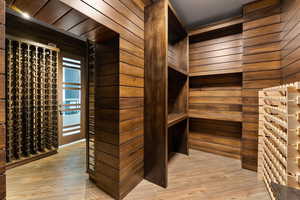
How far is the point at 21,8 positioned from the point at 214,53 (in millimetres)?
2753

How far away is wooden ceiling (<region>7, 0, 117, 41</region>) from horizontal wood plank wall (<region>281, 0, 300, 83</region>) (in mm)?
2092

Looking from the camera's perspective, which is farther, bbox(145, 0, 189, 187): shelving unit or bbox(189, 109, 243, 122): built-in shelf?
bbox(189, 109, 243, 122): built-in shelf

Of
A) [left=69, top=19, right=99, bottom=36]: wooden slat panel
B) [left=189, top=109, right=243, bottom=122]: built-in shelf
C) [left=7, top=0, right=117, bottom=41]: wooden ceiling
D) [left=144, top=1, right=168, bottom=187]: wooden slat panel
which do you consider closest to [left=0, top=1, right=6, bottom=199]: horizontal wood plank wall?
[left=7, top=0, right=117, bottom=41]: wooden ceiling

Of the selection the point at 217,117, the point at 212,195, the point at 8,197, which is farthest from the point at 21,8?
the point at 217,117

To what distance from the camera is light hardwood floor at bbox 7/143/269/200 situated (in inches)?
59.7

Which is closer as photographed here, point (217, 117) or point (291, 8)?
point (291, 8)

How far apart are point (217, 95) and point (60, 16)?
261 cm

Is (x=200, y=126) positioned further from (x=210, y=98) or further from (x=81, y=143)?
(x=81, y=143)

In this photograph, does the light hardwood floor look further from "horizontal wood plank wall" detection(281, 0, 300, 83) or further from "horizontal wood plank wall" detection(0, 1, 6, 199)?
"horizontal wood plank wall" detection(281, 0, 300, 83)

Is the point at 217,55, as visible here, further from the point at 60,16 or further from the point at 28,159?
the point at 28,159

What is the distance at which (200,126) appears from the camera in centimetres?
275

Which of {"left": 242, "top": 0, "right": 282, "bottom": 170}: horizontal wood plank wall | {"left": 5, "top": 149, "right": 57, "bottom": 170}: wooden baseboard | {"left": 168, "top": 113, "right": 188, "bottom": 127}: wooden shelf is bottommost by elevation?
{"left": 5, "top": 149, "right": 57, "bottom": 170}: wooden baseboard

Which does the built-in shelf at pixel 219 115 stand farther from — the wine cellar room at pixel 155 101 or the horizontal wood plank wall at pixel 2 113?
the horizontal wood plank wall at pixel 2 113

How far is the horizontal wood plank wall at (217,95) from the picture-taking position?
2359 millimetres
